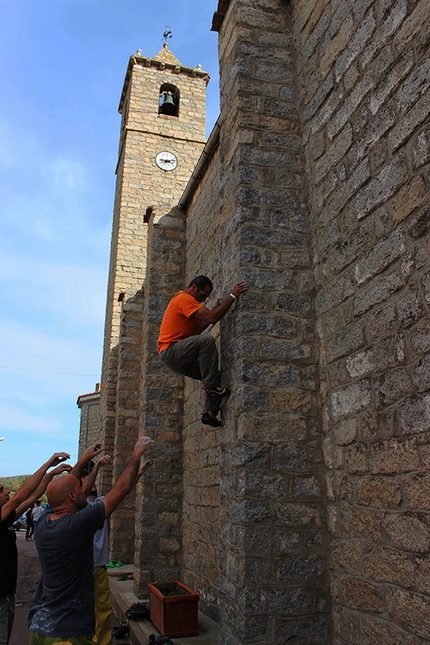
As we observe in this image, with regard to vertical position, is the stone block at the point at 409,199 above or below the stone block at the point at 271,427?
above

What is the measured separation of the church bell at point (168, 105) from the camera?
55.7 feet

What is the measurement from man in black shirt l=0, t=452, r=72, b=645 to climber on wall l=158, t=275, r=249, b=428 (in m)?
1.17

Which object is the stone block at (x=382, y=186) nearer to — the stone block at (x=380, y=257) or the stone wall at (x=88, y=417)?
the stone block at (x=380, y=257)

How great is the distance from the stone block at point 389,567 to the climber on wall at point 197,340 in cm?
140

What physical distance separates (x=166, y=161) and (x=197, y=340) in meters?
13.5

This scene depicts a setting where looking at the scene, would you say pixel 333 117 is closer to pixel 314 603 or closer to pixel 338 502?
pixel 338 502

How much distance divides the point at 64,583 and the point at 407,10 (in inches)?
146

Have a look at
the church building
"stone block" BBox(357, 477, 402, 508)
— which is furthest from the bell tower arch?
"stone block" BBox(357, 477, 402, 508)

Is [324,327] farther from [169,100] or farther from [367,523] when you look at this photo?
[169,100]

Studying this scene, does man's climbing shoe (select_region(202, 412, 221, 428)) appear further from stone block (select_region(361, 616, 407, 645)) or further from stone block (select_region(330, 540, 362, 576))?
stone block (select_region(361, 616, 407, 645))

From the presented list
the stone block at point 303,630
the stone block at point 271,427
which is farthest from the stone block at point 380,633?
the stone block at point 271,427

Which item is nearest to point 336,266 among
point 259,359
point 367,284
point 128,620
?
point 367,284

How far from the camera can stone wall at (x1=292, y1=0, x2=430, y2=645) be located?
101 inches

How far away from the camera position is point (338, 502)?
127 inches
